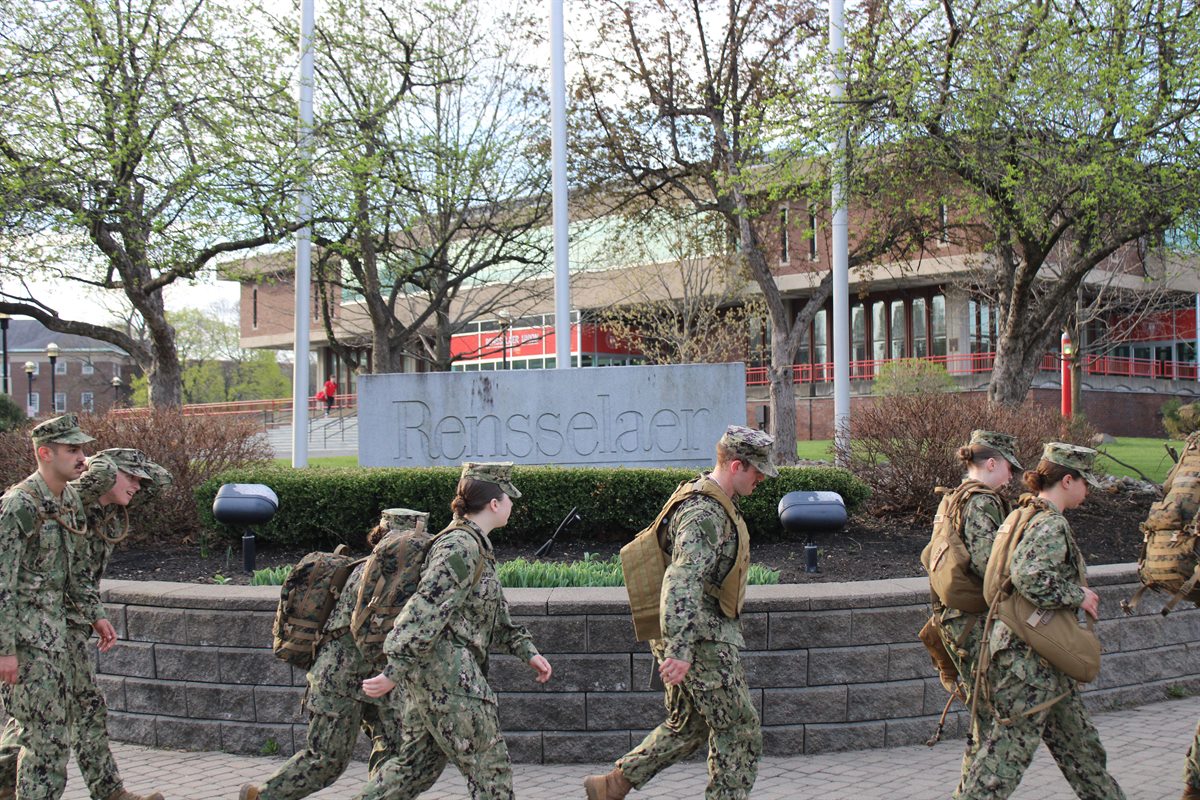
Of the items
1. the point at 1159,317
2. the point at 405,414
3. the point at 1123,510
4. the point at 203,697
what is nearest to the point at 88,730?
the point at 203,697

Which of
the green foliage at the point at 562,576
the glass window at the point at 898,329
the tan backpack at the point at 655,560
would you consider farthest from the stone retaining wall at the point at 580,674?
the glass window at the point at 898,329

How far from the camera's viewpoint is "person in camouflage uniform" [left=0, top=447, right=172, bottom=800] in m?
5.40

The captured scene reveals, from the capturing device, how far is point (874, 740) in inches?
264

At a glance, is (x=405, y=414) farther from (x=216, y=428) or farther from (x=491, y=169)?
(x=491, y=169)

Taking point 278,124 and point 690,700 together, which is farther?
point 278,124

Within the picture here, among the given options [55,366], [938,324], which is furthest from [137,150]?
[55,366]

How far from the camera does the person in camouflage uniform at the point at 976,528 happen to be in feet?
16.6

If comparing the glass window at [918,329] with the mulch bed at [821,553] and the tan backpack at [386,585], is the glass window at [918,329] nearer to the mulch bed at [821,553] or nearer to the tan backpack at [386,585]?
the mulch bed at [821,553]

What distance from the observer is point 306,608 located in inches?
195

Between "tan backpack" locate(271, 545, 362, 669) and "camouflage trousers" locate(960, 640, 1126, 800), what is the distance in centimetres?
280

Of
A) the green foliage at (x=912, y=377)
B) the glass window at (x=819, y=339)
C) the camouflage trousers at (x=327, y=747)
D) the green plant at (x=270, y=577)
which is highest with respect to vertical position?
the glass window at (x=819, y=339)

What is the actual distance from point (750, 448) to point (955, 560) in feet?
3.60

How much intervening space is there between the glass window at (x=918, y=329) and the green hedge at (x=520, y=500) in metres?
35.9

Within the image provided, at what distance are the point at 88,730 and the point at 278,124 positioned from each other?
44.9ft
